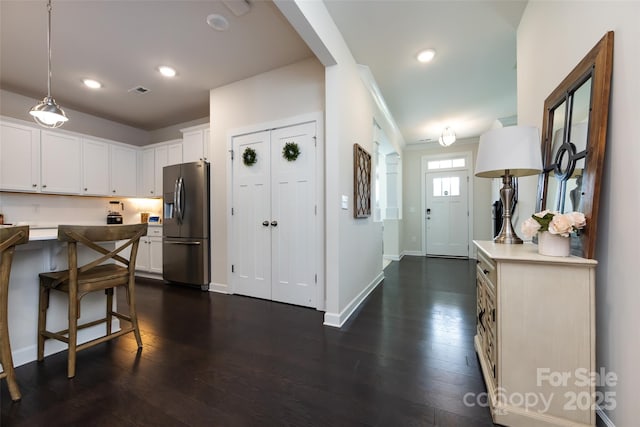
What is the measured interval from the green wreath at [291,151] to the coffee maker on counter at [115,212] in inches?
141

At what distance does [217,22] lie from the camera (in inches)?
88.9

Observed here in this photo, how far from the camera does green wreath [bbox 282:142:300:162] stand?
2.80 m

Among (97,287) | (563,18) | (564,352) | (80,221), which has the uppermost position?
(563,18)

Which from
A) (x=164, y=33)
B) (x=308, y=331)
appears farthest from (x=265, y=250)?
(x=164, y=33)

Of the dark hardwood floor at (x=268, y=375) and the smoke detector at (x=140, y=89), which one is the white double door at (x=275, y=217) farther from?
the smoke detector at (x=140, y=89)

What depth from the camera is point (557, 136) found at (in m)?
1.58

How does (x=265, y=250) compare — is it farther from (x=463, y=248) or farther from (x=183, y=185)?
(x=463, y=248)

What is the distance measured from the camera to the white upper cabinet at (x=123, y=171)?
425cm

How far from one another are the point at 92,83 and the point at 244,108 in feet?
6.67

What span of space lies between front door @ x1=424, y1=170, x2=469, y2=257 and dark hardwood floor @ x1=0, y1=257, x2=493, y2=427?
3609 millimetres

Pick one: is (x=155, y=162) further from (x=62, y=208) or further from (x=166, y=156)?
(x=62, y=208)

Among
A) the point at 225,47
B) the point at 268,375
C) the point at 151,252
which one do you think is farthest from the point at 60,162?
the point at 268,375

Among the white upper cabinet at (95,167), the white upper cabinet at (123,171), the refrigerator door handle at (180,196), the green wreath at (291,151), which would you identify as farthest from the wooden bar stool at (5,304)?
the white upper cabinet at (123,171)

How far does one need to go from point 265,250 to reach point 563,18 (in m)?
3.06
